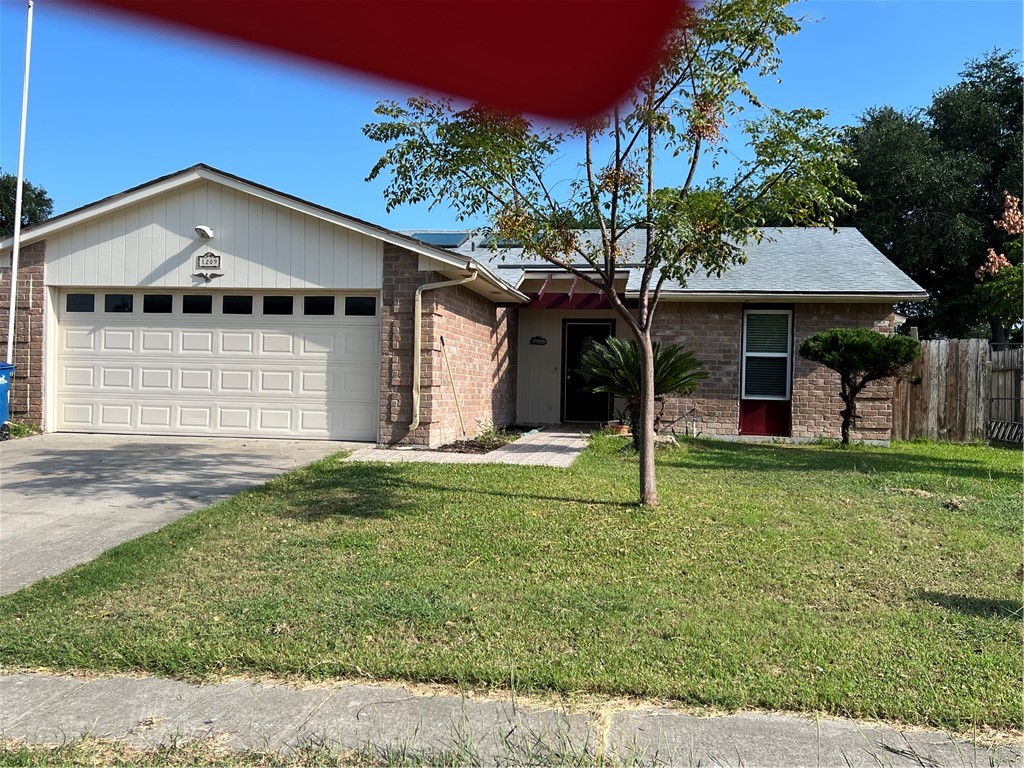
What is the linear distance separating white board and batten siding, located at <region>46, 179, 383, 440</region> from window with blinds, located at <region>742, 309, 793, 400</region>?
272 inches

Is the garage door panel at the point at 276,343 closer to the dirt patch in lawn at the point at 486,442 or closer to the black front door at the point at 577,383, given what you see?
the dirt patch in lawn at the point at 486,442

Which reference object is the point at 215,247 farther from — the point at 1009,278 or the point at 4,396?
the point at 1009,278

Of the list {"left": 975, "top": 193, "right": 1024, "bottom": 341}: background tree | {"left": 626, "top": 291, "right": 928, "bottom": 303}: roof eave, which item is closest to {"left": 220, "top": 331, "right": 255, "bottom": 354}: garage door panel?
{"left": 626, "top": 291, "right": 928, "bottom": 303}: roof eave

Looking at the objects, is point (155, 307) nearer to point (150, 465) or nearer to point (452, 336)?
point (150, 465)

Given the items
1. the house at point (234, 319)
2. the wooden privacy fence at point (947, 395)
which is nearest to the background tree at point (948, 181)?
the wooden privacy fence at point (947, 395)

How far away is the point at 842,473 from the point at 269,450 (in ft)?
24.5

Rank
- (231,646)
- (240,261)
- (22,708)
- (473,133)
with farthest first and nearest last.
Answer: (240,261)
(473,133)
(231,646)
(22,708)

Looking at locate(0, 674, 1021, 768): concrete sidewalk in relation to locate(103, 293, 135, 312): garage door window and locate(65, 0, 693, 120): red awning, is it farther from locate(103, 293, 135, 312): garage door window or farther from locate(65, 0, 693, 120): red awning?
locate(103, 293, 135, 312): garage door window

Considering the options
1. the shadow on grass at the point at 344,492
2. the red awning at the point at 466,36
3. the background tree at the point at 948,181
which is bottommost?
the shadow on grass at the point at 344,492

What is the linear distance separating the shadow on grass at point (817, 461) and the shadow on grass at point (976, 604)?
481 cm

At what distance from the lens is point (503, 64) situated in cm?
204

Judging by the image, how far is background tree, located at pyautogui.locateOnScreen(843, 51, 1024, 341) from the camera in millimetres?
23375

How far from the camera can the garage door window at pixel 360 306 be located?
11102mm

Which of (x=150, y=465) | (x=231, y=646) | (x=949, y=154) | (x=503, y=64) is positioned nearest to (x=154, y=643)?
(x=231, y=646)
